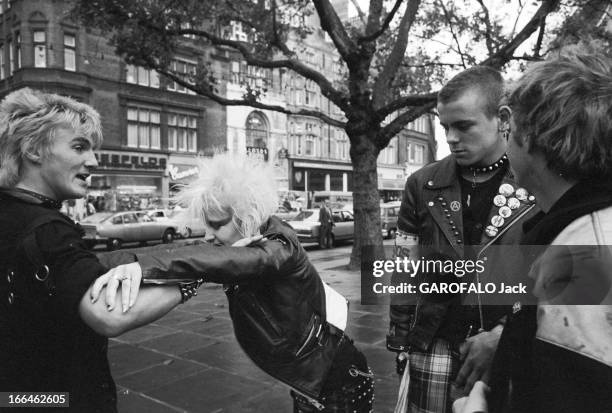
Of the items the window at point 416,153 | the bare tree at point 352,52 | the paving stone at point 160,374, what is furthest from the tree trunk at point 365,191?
the window at point 416,153

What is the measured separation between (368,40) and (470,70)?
684cm

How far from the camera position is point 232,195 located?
66.8 inches

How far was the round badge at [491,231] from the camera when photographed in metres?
2.03

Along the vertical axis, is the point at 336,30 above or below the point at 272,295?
above

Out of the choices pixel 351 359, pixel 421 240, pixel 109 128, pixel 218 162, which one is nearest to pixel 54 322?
pixel 218 162

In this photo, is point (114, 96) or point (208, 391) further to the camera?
point (114, 96)

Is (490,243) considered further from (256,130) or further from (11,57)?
(256,130)

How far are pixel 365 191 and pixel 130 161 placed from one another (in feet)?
68.5

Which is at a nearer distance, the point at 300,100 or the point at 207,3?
the point at 207,3

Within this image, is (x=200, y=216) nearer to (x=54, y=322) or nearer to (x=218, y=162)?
(x=218, y=162)

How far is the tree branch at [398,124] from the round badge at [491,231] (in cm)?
730

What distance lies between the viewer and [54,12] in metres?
23.7

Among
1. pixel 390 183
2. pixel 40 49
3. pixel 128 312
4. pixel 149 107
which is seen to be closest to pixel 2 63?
pixel 40 49

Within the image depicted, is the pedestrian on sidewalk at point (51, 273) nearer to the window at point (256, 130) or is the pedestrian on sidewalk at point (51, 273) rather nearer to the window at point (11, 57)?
the window at point (11, 57)
